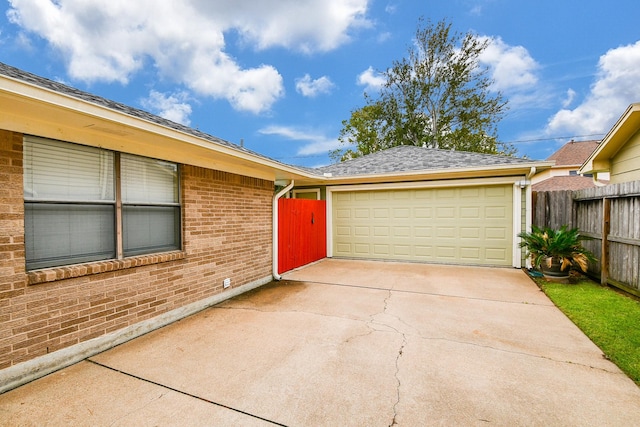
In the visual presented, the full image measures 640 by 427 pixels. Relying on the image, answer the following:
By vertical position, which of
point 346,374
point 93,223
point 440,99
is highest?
point 440,99

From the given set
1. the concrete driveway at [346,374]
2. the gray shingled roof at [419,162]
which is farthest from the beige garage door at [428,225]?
the concrete driveway at [346,374]

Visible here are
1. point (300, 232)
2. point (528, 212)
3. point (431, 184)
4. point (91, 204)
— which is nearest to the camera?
point (91, 204)

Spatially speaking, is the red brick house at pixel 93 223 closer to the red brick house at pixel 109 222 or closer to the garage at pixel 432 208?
the red brick house at pixel 109 222

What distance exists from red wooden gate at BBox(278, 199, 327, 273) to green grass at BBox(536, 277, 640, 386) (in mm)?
5531

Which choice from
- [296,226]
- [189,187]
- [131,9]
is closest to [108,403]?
[189,187]

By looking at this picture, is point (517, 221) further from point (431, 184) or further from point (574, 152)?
point (574, 152)

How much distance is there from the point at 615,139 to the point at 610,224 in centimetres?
240

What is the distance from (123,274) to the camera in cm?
356

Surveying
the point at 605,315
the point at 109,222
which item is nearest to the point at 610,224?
the point at 605,315

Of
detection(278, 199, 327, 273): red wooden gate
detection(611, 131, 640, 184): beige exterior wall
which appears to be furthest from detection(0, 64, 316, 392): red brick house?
detection(611, 131, 640, 184): beige exterior wall

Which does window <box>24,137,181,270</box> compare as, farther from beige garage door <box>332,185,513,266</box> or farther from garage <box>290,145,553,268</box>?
beige garage door <box>332,185,513,266</box>

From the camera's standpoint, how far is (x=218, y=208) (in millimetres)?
5121

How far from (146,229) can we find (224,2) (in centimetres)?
779

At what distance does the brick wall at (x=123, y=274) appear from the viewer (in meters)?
2.64
